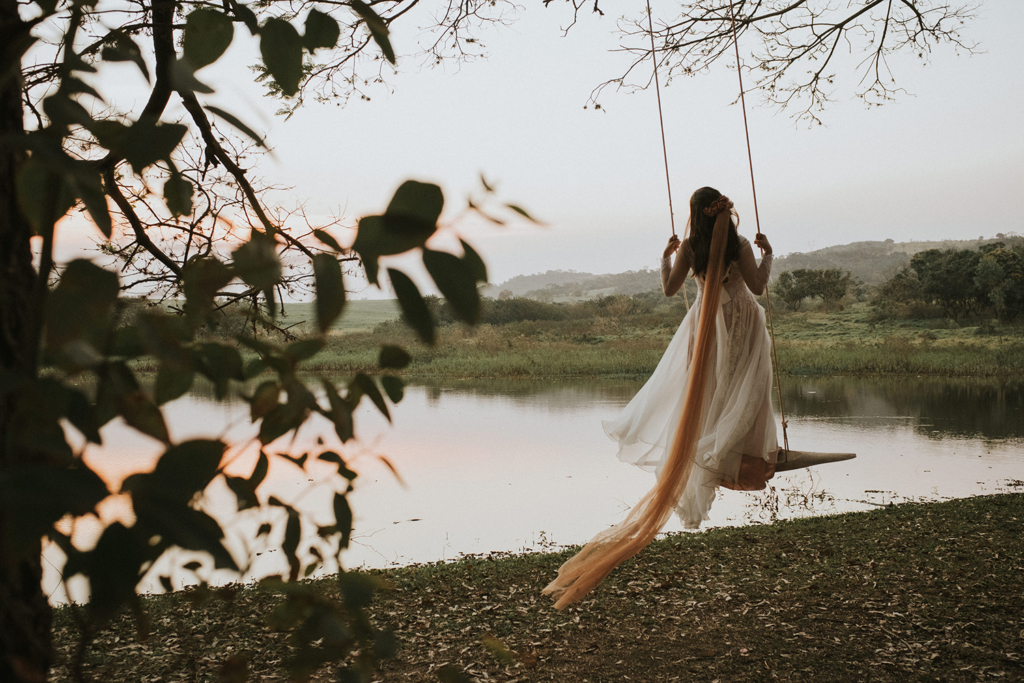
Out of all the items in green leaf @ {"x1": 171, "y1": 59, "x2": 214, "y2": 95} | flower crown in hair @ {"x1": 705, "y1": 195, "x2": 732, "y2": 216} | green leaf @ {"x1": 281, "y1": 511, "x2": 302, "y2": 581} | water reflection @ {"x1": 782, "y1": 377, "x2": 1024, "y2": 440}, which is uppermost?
flower crown in hair @ {"x1": 705, "y1": 195, "x2": 732, "y2": 216}

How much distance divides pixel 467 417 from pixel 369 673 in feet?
46.5

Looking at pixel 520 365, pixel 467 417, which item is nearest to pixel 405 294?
pixel 467 417

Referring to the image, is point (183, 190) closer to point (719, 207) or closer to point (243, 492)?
point (243, 492)

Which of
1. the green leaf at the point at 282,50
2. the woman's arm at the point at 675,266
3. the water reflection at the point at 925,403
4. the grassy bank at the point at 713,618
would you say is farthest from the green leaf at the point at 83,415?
the water reflection at the point at 925,403

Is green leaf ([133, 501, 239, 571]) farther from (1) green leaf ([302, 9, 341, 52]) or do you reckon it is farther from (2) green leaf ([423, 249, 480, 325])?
(1) green leaf ([302, 9, 341, 52])

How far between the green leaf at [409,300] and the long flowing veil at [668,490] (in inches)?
101

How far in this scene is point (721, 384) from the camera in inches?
120

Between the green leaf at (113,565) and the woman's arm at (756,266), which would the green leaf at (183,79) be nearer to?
the green leaf at (113,565)

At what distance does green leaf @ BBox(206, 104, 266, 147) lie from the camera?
1.17 feet

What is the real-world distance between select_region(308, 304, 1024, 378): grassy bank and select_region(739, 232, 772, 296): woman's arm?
550 inches

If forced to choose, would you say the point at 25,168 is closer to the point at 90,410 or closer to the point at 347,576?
the point at 90,410

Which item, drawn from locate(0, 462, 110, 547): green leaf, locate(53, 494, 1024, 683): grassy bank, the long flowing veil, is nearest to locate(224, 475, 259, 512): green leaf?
locate(0, 462, 110, 547): green leaf

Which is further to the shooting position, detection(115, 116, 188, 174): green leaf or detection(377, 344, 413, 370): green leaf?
detection(377, 344, 413, 370): green leaf

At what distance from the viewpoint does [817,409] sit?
46.4ft
